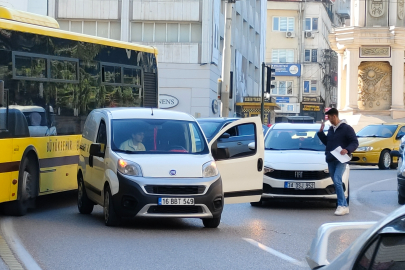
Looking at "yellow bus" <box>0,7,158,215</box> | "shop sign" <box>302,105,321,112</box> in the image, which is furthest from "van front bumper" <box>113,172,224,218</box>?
"shop sign" <box>302,105,321,112</box>

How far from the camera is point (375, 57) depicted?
4591 cm

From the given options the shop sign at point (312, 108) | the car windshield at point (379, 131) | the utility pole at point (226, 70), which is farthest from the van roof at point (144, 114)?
the shop sign at point (312, 108)

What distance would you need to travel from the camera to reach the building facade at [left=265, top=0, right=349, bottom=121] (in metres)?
Result: 100

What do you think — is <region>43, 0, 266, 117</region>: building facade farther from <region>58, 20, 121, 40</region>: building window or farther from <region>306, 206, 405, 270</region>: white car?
<region>306, 206, 405, 270</region>: white car

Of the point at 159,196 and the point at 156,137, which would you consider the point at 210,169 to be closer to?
the point at 159,196

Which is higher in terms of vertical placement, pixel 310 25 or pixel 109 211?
pixel 310 25

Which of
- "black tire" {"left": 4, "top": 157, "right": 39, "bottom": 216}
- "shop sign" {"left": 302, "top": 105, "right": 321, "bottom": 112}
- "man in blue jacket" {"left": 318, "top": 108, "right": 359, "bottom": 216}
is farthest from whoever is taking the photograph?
"shop sign" {"left": 302, "top": 105, "right": 321, "bottom": 112}

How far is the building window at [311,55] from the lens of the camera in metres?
101

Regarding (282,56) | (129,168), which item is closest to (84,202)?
(129,168)

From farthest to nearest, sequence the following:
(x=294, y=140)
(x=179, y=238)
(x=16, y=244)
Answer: (x=294, y=140) → (x=179, y=238) → (x=16, y=244)

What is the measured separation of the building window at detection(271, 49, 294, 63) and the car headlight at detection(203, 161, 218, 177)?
90.6m

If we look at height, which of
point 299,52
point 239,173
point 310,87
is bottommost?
point 239,173

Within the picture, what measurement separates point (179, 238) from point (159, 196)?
74 cm

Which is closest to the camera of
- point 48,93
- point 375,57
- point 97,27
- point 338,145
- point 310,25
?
point 338,145
